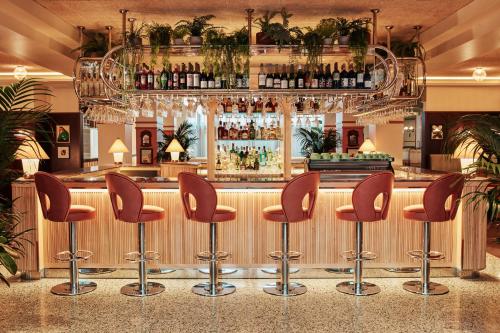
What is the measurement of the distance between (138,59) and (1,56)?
257 cm

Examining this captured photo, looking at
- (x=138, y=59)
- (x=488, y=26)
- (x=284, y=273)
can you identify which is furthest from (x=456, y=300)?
(x=138, y=59)

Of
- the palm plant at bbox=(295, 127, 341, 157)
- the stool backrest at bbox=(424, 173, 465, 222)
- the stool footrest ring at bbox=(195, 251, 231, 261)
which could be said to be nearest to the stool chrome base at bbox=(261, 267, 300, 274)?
the stool footrest ring at bbox=(195, 251, 231, 261)

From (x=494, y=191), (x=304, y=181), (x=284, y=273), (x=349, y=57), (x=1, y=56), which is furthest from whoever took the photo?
(x=1, y=56)

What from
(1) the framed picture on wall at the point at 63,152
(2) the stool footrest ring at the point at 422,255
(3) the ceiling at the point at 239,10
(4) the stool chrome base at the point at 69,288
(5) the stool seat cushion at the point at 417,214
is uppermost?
(3) the ceiling at the point at 239,10

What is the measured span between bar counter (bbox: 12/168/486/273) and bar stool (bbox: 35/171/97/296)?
0.54m

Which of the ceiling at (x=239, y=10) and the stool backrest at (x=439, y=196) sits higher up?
the ceiling at (x=239, y=10)

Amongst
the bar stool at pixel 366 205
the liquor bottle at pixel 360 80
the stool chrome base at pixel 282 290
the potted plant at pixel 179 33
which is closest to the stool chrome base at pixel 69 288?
the stool chrome base at pixel 282 290

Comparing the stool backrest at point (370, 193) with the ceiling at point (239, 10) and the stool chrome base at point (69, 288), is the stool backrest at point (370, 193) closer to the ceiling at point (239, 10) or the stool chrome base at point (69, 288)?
the ceiling at point (239, 10)

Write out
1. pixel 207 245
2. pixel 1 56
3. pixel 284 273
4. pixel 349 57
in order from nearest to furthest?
pixel 284 273 < pixel 207 245 < pixel 349 57 < pixel 1 56

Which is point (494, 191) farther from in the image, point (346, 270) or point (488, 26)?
point (488, 26)

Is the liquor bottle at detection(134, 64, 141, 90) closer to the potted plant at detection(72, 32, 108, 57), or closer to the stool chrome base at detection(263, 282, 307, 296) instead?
the potted plant at detection(72, 32, 108, 57)

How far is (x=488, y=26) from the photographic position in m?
6.38

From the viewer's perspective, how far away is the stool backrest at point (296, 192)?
5.15m

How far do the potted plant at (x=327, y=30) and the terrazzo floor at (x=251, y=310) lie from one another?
2793mm
